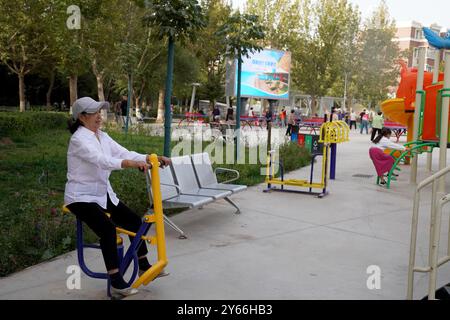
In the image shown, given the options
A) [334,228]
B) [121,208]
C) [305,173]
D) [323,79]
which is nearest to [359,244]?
[334,228]

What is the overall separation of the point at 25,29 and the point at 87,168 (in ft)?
83.9

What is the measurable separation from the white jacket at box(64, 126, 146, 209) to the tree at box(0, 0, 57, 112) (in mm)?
21078

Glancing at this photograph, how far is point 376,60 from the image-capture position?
2005 inches

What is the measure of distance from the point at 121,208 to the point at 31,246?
150 centimetres

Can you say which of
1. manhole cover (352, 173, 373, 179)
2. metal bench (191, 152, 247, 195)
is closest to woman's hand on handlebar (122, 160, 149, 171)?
metal bench (191, 152, 247, 195)

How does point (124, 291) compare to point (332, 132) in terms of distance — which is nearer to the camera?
point (124, 291)

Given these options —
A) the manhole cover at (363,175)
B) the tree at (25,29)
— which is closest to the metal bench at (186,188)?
the manhole cover at (363,175)

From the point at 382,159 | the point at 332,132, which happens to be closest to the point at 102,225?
the point at 332,132

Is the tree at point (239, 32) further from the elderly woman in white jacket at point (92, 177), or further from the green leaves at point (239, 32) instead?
the elderly woman in white jacket at point (92, 177)

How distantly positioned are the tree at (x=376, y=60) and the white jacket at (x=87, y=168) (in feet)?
161

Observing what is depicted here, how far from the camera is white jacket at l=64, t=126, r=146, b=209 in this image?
3739mm

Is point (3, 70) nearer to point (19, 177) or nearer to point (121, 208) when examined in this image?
point (19, 177)

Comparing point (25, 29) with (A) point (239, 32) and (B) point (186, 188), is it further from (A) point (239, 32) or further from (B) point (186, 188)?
(B) point (186, 188)
